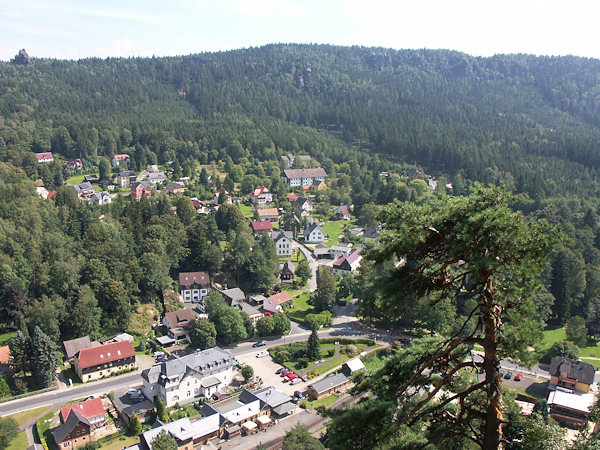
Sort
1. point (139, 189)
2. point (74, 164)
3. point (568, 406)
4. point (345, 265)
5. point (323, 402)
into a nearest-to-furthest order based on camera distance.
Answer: point (568, 406), point (323, 402), point (345, 265), point (139, 189), point (74, 164)

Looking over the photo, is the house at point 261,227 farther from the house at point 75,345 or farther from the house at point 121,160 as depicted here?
the house at point 121,160

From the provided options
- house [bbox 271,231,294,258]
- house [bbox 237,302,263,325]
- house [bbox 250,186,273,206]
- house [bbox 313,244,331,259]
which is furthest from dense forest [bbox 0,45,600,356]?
house [bbox 313,244,331,259]

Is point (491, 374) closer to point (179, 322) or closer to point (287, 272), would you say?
point (179, 322)

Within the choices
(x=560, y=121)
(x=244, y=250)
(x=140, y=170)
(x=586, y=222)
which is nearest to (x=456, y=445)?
(x=244, y=250)

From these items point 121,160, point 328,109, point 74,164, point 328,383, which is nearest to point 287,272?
point 328,383

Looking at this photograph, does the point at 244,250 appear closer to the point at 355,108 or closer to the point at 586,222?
the point at 586,222

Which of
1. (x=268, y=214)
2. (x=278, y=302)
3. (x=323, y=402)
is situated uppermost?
(x=268, y=214)
